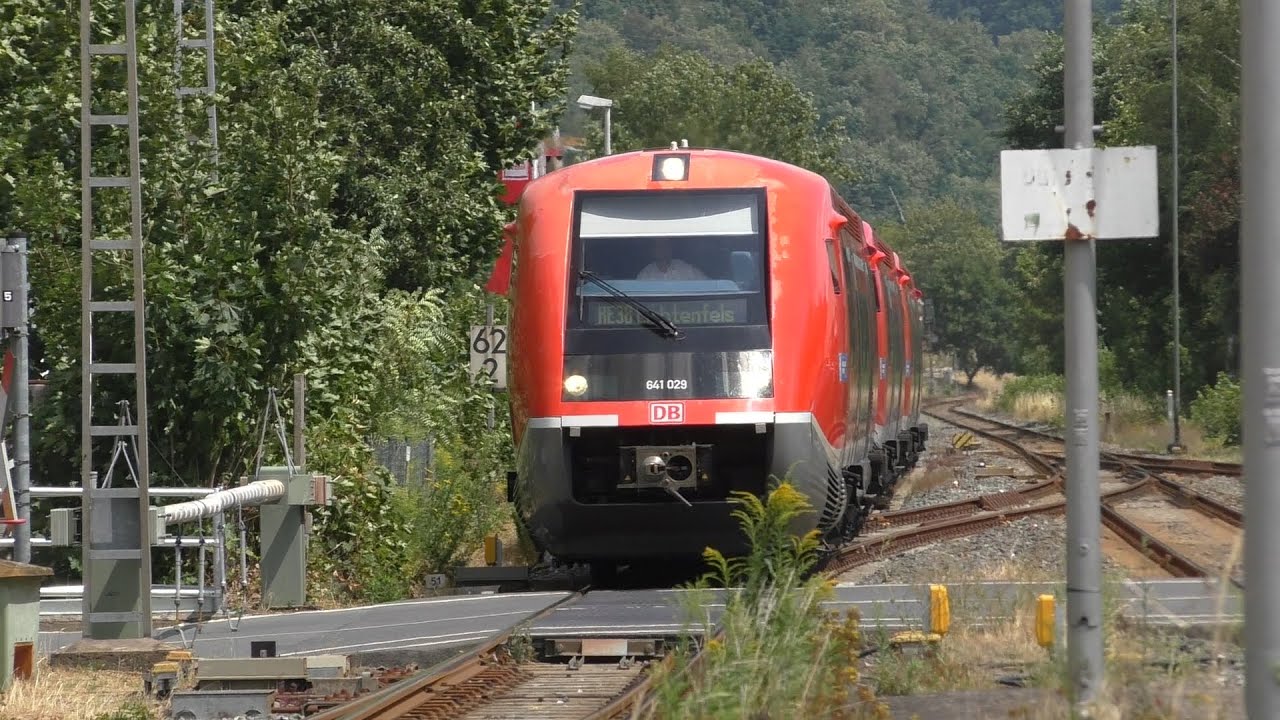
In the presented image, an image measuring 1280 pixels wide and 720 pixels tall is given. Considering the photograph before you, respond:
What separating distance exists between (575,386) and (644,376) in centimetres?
51

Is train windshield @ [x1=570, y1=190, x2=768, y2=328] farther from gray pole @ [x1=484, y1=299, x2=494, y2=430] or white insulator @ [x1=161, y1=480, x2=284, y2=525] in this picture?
gray pole @ [x1=484, y1=299, x2=494, y2=430]

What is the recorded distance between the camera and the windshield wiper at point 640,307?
13.7 metres

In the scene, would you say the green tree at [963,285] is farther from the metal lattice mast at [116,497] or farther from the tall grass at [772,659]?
the tall grass at [772,659]

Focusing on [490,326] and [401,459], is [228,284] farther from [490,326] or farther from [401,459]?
[490,326]

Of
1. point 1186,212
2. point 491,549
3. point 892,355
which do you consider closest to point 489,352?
point 491,549

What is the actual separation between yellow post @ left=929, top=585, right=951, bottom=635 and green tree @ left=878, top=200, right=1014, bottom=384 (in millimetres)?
95076

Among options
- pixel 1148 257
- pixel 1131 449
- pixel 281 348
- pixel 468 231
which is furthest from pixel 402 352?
pixel 1148 257

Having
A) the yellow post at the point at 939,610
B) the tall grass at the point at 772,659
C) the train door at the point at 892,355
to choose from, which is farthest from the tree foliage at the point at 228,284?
the tall grass at the point at 772,659

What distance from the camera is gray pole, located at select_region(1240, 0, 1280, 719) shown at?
588 cm

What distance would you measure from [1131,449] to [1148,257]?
8.87m

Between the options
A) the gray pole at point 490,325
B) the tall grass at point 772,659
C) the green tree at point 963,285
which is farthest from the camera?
the green tree at point 963,285

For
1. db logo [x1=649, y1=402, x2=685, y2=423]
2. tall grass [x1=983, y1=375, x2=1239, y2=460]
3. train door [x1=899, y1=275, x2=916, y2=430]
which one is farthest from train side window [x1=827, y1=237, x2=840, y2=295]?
tall grass [x1=983, y1=375, x2=1239, y2=460]

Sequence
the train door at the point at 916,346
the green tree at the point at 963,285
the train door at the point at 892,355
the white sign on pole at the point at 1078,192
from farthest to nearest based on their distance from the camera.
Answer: the green tree at the point at 963,285 → the train door at the point at 916,346 → the train door at the point at 892,355 → the white sign on pole at the point at 1078,192

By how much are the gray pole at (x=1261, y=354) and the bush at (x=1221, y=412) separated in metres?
31.4
